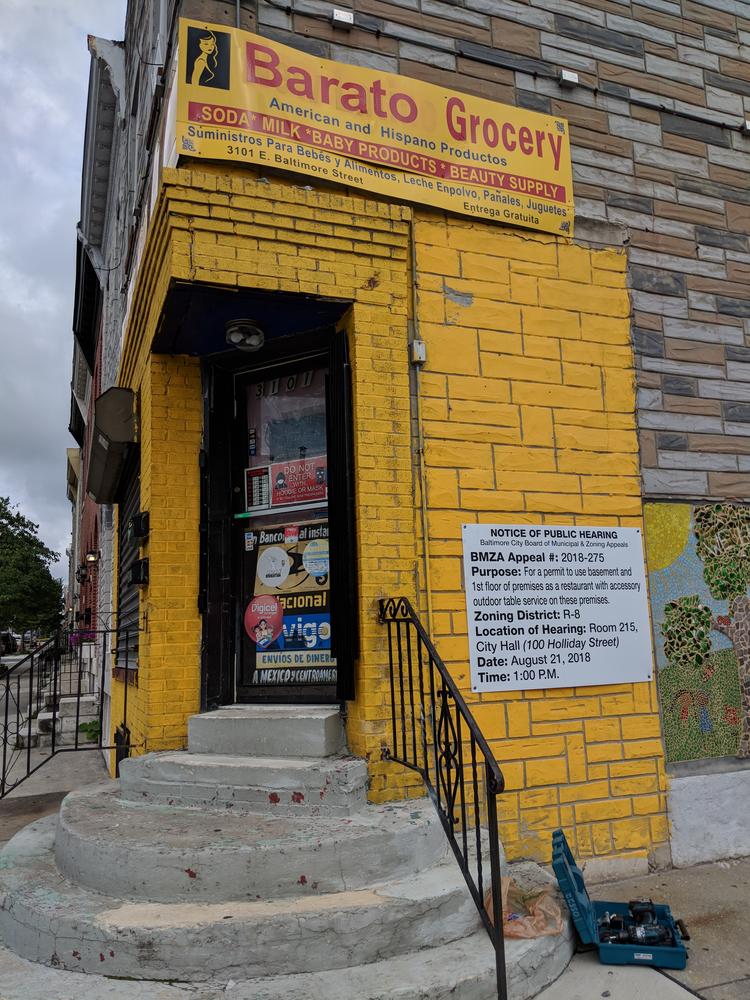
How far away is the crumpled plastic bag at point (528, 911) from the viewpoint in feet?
11.3

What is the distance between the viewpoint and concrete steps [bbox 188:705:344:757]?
4.27 metres

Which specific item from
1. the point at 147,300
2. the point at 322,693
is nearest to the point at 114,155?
the point at 147,300

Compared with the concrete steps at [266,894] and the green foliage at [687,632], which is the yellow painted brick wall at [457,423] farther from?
the concrete steps at [266,894]

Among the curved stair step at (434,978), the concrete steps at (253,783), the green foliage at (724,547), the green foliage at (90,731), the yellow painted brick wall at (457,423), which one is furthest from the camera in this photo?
the green foliage at (90,731)

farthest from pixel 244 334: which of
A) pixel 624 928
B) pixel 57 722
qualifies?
pixel 57 722

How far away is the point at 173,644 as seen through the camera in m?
4.89

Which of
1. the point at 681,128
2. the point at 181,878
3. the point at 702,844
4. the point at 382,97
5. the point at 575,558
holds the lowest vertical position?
the point at 702,844

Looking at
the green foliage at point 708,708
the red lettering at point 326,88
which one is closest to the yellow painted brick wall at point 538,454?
the green foliage at point 708,708

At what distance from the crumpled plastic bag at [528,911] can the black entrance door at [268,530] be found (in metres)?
1.58

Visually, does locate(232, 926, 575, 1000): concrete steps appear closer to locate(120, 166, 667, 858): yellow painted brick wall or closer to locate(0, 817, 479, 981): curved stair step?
locate(0, 817, 479, 981): curved stair step

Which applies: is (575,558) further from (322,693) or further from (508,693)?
(322,693)

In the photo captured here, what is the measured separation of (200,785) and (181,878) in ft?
2.47

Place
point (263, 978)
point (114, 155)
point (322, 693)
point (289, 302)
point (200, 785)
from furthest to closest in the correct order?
point (114, 155) → point (322, 693) → point (289, 302) → point (200, 785) → point (263, 978)

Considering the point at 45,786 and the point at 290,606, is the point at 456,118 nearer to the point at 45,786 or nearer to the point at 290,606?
the point at 290,606
